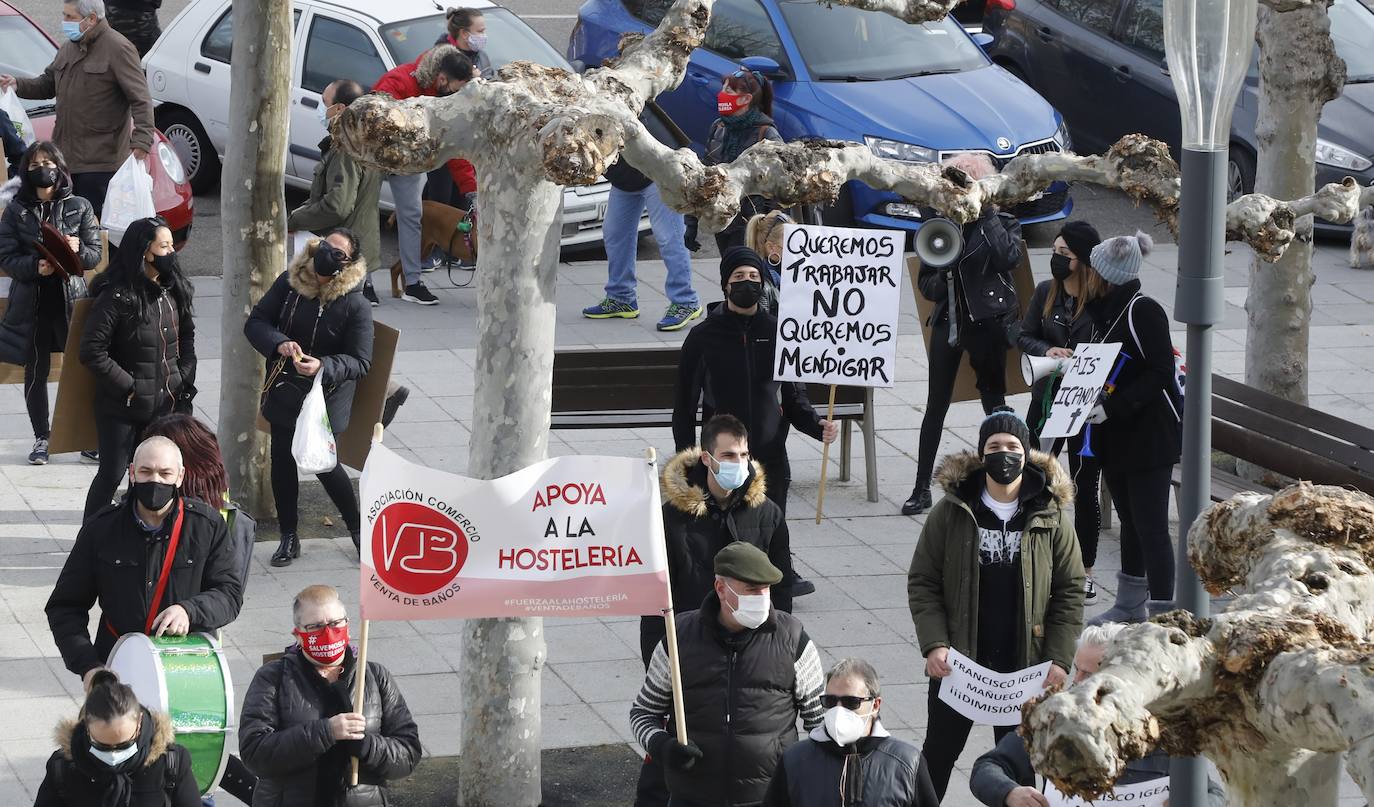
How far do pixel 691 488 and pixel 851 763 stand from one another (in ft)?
6.01

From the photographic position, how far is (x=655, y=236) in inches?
548

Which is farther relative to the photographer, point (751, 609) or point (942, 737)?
point (942, 737)

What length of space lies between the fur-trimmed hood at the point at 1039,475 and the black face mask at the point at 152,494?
2.72 metres

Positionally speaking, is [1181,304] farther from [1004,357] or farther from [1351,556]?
[1004,357]

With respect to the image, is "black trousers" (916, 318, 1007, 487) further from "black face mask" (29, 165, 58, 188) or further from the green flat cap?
"black face mask" (29, 165, 58, 188)

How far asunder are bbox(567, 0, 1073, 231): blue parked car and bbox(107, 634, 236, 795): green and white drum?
9411 mm

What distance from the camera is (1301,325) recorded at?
11516mm

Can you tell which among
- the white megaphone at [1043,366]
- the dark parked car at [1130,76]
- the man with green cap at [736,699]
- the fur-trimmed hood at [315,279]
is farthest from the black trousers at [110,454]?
the dark parked car at [1130,76]

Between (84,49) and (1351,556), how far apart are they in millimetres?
11588

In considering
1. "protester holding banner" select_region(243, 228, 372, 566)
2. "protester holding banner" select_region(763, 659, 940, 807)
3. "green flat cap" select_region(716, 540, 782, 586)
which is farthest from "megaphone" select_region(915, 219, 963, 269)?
"protester holding banner" select_region(763, 659, 940, 807)

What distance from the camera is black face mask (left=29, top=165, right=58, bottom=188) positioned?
11117 millimetres

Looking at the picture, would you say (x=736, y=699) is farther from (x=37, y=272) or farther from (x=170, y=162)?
(x=170, y=162)

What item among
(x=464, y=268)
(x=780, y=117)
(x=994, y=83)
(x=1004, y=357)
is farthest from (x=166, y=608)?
(x=994, y=83)

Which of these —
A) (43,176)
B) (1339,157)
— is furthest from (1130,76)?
Answer: (43,176)
